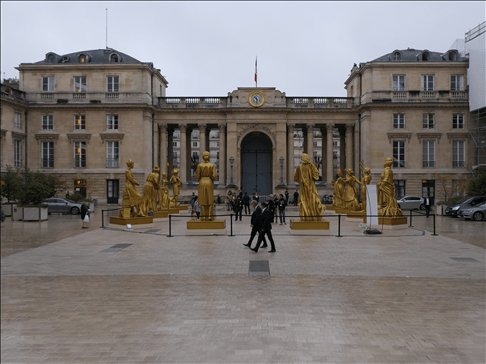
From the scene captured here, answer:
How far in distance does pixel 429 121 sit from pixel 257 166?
1966cm

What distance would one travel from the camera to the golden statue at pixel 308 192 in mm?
18406

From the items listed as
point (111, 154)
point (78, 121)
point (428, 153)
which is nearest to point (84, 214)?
point (111, 154)

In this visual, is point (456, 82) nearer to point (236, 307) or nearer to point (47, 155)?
point (47, 155)

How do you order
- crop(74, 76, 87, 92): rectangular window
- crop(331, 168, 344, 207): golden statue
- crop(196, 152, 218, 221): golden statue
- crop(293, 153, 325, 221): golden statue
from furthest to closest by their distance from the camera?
crop(74, 76, 87, 92): rectangular window → crop(331, 168, 344, 207): golden statue → crop(293, 153, 325, 221): golden statue → crop(196, 152, 218, 221): golden statue

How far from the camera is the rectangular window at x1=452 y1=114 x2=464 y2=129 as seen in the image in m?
44.4

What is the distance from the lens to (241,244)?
14742mm

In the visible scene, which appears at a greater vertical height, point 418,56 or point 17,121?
point 418,56

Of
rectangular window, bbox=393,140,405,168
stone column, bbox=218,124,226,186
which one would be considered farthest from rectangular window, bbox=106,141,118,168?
rectangular window, bbox=393,140,405,168

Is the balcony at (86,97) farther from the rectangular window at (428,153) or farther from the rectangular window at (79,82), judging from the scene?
the rectangular window at (428,153)

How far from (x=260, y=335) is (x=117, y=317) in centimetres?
227

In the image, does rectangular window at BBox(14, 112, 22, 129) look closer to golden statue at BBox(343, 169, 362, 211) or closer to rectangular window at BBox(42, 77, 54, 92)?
rectangular window at BBox(42, 77, 54, 92)

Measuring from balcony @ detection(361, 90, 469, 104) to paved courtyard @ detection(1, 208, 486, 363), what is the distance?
3480cm

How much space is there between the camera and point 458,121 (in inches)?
1747

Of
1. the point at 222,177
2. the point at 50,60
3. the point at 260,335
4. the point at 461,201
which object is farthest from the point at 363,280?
the point at 50,60
